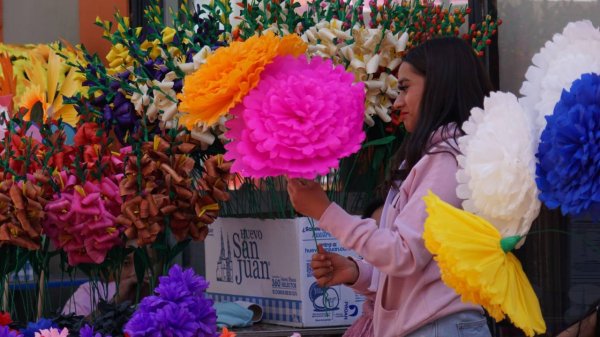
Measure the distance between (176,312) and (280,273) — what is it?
74cm

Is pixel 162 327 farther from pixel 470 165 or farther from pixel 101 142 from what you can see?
pixel 470 165

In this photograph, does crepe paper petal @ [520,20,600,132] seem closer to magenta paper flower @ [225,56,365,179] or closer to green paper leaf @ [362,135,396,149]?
magenta paper flower @ [225,56,365,179]

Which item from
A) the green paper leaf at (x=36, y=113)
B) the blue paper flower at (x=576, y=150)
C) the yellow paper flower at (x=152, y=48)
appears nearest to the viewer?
the blue paper flower at (x=576, y=150)

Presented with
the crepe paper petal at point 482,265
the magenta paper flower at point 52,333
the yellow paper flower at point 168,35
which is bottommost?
the magenta paper flower at point 52,333

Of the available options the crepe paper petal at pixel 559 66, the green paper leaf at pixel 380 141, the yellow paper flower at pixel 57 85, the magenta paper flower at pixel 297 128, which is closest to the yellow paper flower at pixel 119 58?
the yellow paper flower at pixel 57 85

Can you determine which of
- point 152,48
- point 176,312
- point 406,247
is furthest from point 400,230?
point 152,48

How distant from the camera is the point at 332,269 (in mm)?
2055

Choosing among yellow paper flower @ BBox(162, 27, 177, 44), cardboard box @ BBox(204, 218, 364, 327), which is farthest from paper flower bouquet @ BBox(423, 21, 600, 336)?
yellow paper flower @ BBox(162, 27, 177, 44)

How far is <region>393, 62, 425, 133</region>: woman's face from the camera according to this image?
198 centimetres

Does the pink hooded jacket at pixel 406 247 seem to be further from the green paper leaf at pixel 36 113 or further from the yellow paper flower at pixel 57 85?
the yellow paper flower at pixel 57 85

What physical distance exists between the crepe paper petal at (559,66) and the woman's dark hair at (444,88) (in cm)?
78

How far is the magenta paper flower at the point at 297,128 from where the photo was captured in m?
1.36

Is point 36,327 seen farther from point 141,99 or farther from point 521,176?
point 521,176

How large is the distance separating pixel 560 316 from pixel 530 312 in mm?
2105
